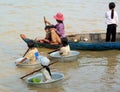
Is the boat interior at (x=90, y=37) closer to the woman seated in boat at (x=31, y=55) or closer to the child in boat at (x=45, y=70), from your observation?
the woman seated in boat at (x=31, y=55)

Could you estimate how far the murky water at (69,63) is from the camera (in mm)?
8125

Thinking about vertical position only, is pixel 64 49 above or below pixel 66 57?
above

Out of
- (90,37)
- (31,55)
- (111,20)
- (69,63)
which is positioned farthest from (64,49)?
(90,37)

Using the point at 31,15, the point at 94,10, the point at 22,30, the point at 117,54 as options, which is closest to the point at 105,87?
the point at 117,54

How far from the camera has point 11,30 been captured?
585 inches

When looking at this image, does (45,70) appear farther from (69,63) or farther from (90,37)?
(90,37)

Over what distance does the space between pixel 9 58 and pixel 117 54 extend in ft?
10.3

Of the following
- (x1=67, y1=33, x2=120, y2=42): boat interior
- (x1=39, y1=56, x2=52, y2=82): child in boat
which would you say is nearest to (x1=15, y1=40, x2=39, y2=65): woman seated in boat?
(x1=39, y1=56, x2=52, y2=82): child in boat

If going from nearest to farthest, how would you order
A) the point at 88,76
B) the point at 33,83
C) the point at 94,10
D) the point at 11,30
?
the point at 33,83
the point at 88,76
the point at 11,30
the point at 94,10

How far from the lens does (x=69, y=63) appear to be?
32.2 feet

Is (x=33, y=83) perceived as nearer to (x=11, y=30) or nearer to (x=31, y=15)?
(x=11, y=30)

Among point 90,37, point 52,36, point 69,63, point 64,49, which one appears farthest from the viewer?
point 90,37

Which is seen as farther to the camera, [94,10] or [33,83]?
[94,10]

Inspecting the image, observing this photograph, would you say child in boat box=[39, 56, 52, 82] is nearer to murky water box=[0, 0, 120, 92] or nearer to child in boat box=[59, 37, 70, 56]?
Result: murky water box=[0, 0, 120, 92]
